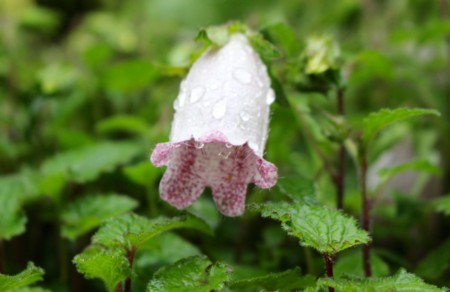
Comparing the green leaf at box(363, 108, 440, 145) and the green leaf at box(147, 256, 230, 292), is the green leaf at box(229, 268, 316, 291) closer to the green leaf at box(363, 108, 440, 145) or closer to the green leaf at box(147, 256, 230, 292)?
the green leaf at box(147, 256, 230, 292)

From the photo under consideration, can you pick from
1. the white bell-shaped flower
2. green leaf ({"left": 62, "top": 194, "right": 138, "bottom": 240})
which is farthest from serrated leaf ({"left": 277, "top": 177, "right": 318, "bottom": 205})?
green leaf ({"left": 62, "top": 194, "right": 138, "bottom": 240})

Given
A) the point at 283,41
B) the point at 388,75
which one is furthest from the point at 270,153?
the point at 388,75

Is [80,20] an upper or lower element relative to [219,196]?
upper

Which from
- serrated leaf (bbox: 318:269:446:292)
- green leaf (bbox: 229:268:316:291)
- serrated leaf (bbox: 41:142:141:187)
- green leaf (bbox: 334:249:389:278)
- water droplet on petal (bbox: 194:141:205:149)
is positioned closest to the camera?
serrated leaf (bbox: 318:269:446:292)

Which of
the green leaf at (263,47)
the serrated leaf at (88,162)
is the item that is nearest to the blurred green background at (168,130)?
the serrated leaf at (88,162)

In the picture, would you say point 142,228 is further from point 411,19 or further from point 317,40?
point 411,19

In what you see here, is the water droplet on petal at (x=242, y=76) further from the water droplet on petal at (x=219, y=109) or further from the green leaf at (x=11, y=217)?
the green leaf at (x=11, y=217)

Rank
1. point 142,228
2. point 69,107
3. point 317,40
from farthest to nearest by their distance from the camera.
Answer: point 69,107, point 317,40, point 142,228
